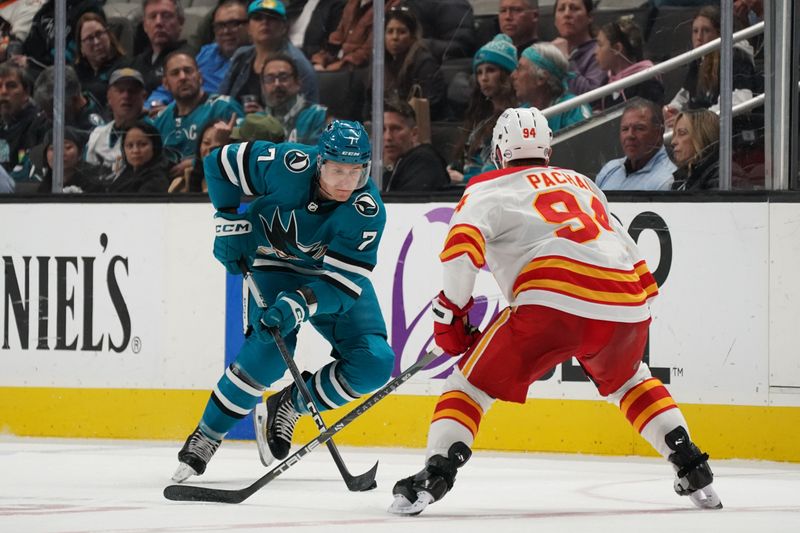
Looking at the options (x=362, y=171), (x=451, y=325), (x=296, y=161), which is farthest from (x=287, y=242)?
(x=451, y=325)

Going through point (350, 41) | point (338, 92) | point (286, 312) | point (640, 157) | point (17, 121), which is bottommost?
point (286, 312)

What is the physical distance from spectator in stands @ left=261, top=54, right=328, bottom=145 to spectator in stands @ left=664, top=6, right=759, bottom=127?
1510mm

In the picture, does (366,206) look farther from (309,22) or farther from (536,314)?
(309,22)

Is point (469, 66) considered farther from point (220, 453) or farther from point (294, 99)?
point (220, 453)

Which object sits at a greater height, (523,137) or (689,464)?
(523,137)

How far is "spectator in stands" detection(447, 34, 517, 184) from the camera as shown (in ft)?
18.9

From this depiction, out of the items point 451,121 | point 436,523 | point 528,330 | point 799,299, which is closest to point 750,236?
point 799,299

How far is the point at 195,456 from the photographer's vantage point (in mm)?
4199

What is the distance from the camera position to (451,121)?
585cm

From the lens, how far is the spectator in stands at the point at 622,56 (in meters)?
5.61

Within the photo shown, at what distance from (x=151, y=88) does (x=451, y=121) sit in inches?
55.7

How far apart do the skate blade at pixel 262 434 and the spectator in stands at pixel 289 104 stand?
190cm

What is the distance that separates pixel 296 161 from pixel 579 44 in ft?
6.23

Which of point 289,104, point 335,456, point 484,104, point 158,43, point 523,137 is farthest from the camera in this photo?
point 158,43
